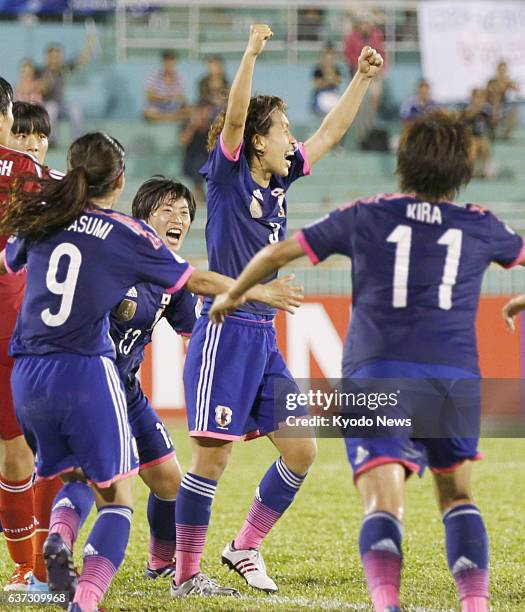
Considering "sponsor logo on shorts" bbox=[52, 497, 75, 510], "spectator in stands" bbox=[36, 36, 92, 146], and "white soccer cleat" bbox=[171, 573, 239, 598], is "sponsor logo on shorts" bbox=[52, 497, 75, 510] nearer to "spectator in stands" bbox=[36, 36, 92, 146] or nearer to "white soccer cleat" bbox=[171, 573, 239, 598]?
"white soccer cleat" bbox=[171, 573, 239, 598]

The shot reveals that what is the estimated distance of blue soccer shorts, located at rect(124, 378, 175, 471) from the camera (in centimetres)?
560

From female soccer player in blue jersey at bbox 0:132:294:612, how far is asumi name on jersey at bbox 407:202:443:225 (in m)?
0.95

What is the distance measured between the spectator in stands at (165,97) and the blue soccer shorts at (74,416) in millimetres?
13458

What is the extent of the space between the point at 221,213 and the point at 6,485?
1674 mm

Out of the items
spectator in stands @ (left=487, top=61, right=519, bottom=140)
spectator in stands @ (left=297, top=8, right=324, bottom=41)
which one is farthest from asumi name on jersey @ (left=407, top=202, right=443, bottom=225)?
spectator in stands @ (left=297, top=8, right=324, bottom=41)

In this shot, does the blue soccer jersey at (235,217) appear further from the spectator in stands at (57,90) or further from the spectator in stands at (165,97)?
the spectator in stands at (165,97)

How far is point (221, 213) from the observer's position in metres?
5.52

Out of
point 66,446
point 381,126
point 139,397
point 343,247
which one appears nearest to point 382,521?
→ point 343,247

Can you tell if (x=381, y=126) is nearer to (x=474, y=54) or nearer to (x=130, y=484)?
(x=474, y=54)

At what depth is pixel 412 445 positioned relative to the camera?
13.7 feet

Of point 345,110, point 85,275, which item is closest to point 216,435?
point 85,275

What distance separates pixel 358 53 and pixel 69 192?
46.4ft

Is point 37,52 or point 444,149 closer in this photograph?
point 444,149

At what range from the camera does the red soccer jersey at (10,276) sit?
5391 mm
